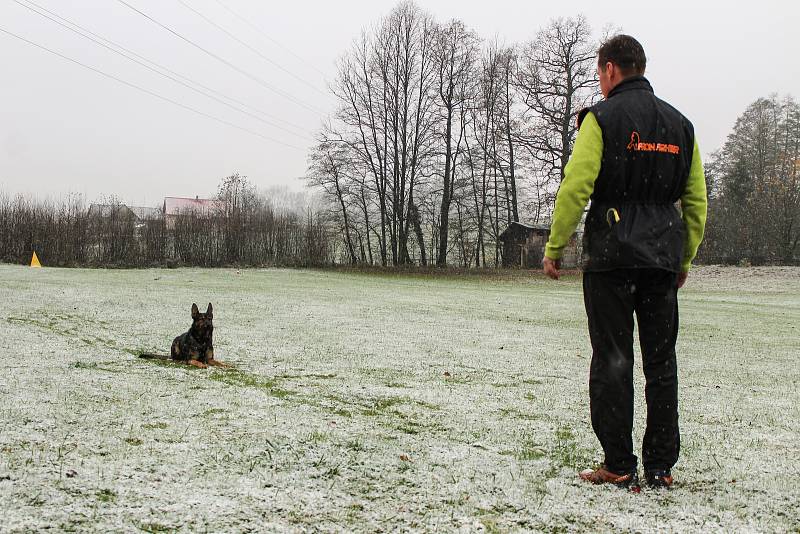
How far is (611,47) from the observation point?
3.04 m

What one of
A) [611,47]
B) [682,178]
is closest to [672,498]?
[682,178]

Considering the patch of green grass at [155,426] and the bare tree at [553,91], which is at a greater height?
the bare tree at [553,91]

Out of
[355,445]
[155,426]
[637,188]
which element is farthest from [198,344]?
[637,188]

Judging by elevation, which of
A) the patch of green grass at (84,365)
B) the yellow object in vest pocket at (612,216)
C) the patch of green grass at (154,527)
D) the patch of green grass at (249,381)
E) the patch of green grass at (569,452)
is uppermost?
the yellow object in vest pocket at (612,216)

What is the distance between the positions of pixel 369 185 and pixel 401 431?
36.7m

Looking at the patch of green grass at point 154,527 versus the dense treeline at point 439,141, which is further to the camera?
the dense treeline at point 439,141

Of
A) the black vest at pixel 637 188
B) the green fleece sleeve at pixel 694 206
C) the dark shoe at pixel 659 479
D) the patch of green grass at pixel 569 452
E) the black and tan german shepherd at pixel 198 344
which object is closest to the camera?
the black vest at pixel 637 188

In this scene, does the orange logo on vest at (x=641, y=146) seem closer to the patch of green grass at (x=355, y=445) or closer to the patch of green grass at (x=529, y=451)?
the patch of green grass at (x=529, y=451)

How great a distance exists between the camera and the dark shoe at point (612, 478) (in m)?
2.89

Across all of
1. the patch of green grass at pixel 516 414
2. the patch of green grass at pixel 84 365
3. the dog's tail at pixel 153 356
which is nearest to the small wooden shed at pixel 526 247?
the dog's tail at pixel 153 356

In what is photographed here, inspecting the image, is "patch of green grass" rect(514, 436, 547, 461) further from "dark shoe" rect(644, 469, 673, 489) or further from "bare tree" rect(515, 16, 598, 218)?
"bare tree" rect(515, 16, 598, 218)

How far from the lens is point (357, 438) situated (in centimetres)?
358

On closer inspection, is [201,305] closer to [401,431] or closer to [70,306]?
[70,306]

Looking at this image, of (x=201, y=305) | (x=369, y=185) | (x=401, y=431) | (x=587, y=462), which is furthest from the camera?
(x=369, y=185)
